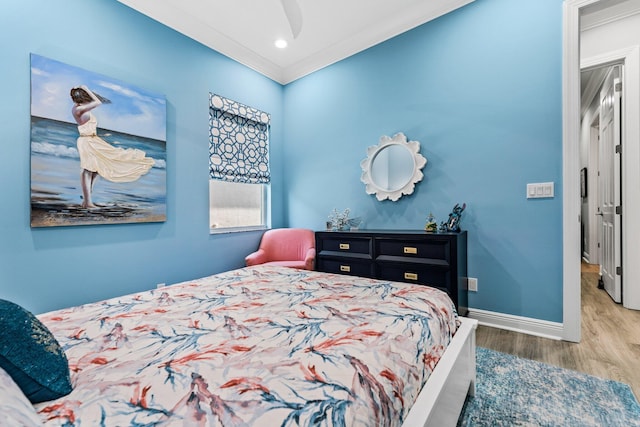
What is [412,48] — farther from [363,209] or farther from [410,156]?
[363,209]

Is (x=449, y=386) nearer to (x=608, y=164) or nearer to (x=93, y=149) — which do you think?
(x=93, y=149)

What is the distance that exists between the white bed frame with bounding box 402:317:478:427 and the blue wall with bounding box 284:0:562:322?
1298 millimetres

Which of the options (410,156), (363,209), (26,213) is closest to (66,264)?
(26,213)

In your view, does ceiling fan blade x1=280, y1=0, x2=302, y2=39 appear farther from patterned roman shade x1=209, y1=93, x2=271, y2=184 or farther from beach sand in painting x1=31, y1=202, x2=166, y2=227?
beach sand in painting x1=31, y1=202, x2=166, y2=227

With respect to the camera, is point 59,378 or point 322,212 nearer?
point 59,378

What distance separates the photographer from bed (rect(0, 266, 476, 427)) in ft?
2.18

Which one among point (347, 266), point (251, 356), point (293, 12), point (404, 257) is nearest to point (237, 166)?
point (347, 266)

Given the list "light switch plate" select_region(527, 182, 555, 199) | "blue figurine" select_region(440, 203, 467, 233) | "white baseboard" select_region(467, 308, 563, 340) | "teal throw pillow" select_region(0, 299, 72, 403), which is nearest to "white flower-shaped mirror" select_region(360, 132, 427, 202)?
"blue figurine" select_region(440, 203, 467, 233)

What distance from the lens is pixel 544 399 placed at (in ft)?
5.23

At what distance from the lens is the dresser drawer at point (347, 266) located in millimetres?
2824

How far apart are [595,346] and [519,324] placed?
1.56 ft

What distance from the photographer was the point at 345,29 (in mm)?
3230

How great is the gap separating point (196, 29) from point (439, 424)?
3.74 m

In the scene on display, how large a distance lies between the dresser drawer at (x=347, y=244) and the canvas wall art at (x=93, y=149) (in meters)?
1.64
